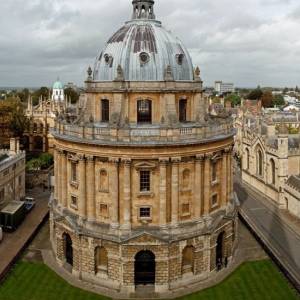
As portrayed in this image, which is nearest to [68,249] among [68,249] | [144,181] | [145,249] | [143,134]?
[68,249]

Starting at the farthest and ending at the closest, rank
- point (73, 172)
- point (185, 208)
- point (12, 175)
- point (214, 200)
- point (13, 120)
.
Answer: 1. point (13, 120)
2. point (12, 175)
3. point (214, 200)
4. point (73, 172)
5. point (185, 208)

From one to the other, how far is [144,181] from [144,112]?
589 cm

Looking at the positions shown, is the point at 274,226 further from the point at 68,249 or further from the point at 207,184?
the point at 68,249

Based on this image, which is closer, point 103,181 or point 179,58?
point 103,181

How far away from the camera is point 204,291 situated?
115 ft

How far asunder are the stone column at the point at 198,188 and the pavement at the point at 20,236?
17012mm

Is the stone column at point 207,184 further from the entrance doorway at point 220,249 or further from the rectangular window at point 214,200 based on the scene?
the entrance doorway at point 220,249

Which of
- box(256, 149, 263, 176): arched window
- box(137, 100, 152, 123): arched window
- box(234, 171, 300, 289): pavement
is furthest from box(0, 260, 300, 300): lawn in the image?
box(256, 149, 263, 176): arched window

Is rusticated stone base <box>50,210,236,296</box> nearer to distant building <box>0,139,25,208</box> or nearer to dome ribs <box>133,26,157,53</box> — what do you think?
dome ribs <box>133,26,157,53</box>

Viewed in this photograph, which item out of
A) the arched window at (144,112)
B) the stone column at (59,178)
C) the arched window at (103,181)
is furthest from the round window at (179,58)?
the stone column at (59,178)

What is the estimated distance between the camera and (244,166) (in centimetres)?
6906

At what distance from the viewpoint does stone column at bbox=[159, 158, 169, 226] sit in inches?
1352

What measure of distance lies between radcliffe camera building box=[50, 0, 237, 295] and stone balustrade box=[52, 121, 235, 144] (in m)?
0.08

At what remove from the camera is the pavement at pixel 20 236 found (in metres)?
39.4
